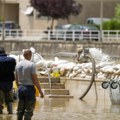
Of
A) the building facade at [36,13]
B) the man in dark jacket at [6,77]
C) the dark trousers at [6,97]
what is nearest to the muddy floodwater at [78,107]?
the dark trousers at [6,97]

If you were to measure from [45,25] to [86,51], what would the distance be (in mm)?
49834

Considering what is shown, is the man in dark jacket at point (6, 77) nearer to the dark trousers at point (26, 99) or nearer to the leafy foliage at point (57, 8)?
the dark trousers at point (26, 99)

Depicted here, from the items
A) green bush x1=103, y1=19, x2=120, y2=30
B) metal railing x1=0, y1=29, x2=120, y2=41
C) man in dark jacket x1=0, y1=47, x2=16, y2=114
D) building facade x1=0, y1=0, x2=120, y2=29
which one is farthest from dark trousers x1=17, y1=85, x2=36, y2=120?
building facade x1=0, y1=0, x2=120, y2=29

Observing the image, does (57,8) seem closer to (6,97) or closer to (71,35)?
(71,35)

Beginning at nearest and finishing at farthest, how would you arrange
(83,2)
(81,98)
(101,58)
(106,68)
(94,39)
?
(81,98)
(106,68)
(101,58)
(94,39)
(83,2)

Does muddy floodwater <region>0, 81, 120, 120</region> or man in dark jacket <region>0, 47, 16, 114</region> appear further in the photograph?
muddy floodwater <region>0, 81, 120, 120</region>

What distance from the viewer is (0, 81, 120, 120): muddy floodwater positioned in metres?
18.8

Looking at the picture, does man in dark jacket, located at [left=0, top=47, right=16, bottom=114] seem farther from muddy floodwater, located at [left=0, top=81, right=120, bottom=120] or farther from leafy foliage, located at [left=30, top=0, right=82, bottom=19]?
leafy foliage, located at [left=30, top=0, right=82, bottom=19]

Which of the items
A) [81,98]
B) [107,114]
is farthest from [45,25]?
[107,114]

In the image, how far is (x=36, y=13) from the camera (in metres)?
76.9

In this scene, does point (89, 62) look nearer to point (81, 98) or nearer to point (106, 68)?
point (106, 68)

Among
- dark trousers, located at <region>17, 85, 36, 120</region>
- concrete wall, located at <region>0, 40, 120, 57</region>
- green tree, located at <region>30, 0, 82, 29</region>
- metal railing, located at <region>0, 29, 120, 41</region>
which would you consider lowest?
concrete wall, located at <region>0, 40, 120, 57</region>

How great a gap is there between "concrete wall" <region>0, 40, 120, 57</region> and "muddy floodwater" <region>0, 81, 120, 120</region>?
24360 mm

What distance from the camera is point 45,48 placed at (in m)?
53.2
